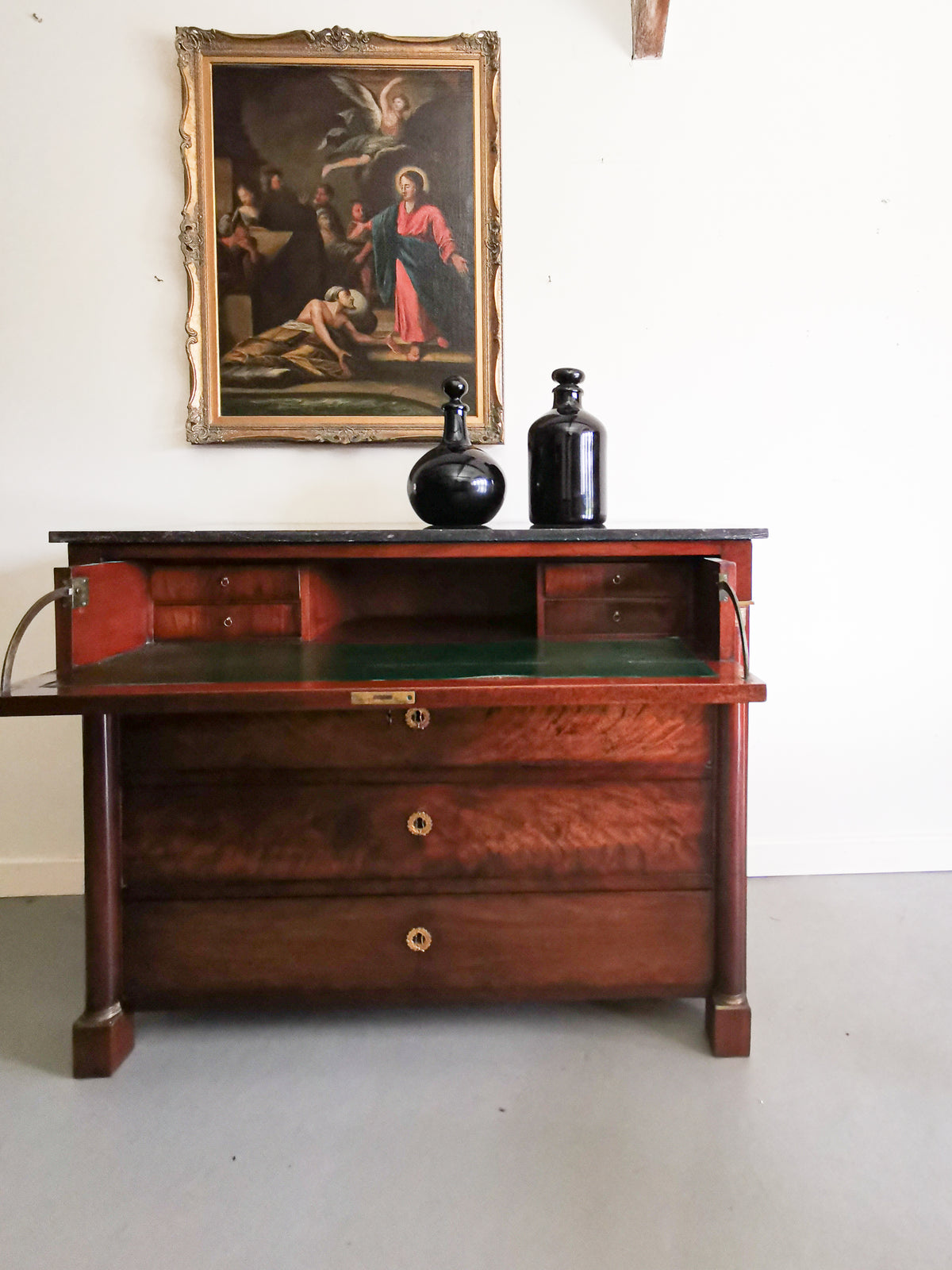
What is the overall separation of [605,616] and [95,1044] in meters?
1.35

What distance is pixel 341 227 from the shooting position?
2.29m

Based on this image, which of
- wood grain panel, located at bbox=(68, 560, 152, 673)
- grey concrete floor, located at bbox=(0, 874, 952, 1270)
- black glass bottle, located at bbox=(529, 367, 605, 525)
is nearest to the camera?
grey concrete floor, located at bbox=(0, 874, 952, 1270)

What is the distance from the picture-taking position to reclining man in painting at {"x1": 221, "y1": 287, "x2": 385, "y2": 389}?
91.1 inches

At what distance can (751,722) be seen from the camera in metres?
2.52

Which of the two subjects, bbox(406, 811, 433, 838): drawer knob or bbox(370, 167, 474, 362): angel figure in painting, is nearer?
bbox(406, 811, 433, 838): drawer knob

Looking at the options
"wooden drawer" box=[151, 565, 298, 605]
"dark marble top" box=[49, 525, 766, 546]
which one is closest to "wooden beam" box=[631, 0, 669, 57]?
"dark marble top" box=[49, 525, 766, 546]

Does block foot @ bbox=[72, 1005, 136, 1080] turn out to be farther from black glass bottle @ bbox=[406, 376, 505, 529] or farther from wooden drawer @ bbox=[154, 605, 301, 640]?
black glass bottle @ bbox=[406, 376, 505, 529]

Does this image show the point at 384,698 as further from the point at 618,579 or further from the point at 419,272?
the point at 419,272

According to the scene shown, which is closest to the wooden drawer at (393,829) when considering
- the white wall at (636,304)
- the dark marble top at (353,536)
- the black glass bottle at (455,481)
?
the dark marble top at (353,536)

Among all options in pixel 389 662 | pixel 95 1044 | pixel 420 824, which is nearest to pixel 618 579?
pixel 389 662

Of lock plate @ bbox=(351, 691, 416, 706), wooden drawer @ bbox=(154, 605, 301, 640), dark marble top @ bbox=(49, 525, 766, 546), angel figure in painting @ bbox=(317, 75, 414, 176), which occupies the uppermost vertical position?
angel figure in painting @ bbox=(317, 75, 414, 176)

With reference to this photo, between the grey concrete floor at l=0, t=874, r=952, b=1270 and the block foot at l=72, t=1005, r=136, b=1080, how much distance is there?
0.03 metres

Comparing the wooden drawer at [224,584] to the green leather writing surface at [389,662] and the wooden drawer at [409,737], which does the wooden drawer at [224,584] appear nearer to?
the green leather writing surface at [389,662]

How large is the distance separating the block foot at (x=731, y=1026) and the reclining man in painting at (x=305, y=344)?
1.88 metres
